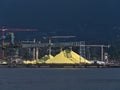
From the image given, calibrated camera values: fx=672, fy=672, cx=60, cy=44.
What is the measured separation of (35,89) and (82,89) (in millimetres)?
5926

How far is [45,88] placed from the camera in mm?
87062

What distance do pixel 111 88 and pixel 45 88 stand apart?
8.53m

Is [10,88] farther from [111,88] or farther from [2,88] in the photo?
[111,88]

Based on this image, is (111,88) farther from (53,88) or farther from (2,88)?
(2,88)

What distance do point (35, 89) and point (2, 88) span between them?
14.8ft

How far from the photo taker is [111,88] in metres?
86.6

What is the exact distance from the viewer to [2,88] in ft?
283

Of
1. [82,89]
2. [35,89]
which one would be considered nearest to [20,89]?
[35,89]

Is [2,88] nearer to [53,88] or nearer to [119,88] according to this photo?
[53,88]

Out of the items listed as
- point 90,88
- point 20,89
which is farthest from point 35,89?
point 90,88

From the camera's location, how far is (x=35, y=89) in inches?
3337

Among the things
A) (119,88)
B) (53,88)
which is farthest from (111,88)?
(53,88)

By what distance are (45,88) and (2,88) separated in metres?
5.56

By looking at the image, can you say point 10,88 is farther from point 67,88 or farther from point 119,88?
point 119,88
